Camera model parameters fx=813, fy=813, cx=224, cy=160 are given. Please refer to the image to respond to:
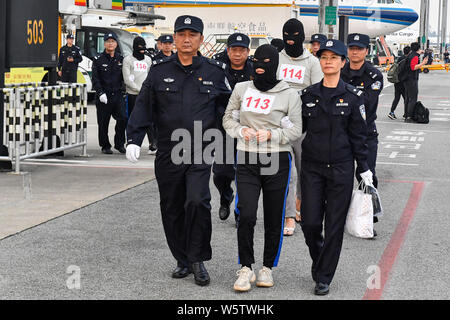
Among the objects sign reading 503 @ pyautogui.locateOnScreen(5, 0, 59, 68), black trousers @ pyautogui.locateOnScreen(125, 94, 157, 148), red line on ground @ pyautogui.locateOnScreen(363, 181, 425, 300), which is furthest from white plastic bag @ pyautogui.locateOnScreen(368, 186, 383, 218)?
black trousers @ pyautogui.locateOnScreen(125, 94, 157, 148)

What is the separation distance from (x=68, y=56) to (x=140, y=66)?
29.3ft

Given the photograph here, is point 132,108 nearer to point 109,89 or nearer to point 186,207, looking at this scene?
point 109,89

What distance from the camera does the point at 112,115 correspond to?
13.3 meters

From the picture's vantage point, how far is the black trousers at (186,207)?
592 cm

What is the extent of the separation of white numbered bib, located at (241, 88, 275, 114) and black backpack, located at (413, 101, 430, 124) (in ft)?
47.0

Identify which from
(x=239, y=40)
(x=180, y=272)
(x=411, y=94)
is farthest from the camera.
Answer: (x=411, y=94)

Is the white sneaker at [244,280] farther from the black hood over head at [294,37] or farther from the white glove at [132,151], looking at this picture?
the black hood over head at [294,37]

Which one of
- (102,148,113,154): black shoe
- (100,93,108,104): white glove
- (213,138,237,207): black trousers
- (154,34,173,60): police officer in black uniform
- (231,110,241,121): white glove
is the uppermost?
(154,34,173,60): police officer in black uniform

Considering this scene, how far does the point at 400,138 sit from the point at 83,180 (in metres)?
7.81

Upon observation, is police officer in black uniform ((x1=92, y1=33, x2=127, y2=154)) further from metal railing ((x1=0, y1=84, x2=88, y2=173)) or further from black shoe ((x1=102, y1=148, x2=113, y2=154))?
metal railing ((x1=0, y1=84, x2=88, y2=173))

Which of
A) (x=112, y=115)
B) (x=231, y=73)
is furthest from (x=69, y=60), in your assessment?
(x=231, y=73)

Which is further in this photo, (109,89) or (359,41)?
(109,89)

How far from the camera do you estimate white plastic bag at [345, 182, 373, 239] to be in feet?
19.0
